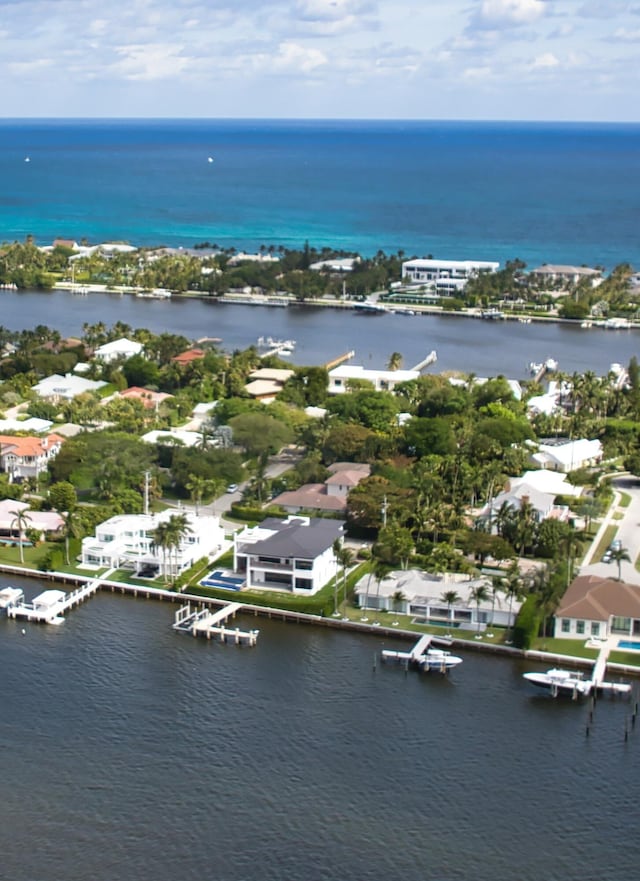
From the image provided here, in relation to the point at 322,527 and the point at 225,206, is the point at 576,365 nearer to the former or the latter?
the point at 322,527

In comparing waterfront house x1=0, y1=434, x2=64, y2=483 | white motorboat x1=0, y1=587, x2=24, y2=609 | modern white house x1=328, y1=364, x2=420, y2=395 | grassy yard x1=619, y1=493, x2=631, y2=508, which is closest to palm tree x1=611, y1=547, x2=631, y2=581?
grassy yard x1=619, y1=493, x2=631, y2=508

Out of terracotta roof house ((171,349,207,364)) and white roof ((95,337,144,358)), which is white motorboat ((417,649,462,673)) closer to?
terracotta roof house ((171,349,207,364))

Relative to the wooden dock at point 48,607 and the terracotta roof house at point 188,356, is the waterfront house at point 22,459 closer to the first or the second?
the wooden dock at point 48,607

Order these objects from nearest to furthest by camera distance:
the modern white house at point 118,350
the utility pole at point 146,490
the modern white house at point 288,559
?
the modern white house at point 288,559 < the utility pole at point 146,490 < the modern white house at point 118,350

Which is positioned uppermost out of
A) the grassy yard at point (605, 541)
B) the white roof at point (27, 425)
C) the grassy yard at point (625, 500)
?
the white roof at point (27, 425)

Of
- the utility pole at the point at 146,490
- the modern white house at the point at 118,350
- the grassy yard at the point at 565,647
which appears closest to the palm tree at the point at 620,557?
the grassy yard at the point at 565,647

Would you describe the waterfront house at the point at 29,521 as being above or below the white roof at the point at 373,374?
below

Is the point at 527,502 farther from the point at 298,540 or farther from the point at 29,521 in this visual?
the point at 29,521

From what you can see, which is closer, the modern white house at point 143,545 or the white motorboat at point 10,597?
the white motorboat at point 10,597
